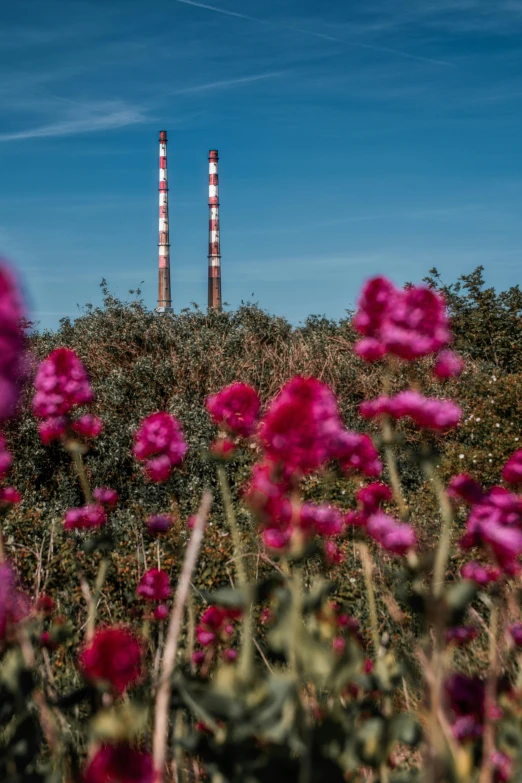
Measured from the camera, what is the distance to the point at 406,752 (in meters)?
2.62

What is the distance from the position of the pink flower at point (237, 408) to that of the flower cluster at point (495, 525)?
2.24ft

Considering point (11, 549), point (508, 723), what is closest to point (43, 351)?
point (11, 549)

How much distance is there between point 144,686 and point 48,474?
6.79 meters

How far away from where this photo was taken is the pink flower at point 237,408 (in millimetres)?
2486

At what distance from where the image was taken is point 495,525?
178 centimetres

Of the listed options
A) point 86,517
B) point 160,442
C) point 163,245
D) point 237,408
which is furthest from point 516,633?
point 163,245

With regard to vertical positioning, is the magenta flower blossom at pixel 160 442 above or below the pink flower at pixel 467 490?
above

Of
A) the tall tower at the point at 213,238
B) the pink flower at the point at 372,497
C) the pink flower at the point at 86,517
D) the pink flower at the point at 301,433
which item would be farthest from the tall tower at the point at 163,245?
the pink flower at the point at 301,433

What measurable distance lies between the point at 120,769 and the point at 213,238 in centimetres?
3512

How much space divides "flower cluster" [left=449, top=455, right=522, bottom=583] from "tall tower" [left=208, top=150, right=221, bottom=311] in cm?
3286

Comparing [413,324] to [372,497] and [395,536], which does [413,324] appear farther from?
[372,497]

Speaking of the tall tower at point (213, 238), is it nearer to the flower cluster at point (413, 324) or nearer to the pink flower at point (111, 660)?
the flower cluster at point (413, 324)

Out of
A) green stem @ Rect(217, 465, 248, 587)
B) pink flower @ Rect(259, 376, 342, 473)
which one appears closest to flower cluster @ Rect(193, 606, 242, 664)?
green stem @ Rect(217, 465, 248, 587)

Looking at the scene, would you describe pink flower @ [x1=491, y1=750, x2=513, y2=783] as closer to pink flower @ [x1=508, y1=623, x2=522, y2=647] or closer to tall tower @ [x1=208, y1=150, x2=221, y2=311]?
pink flower @ [x1=508, y1=623, x2=522, y2=647]
